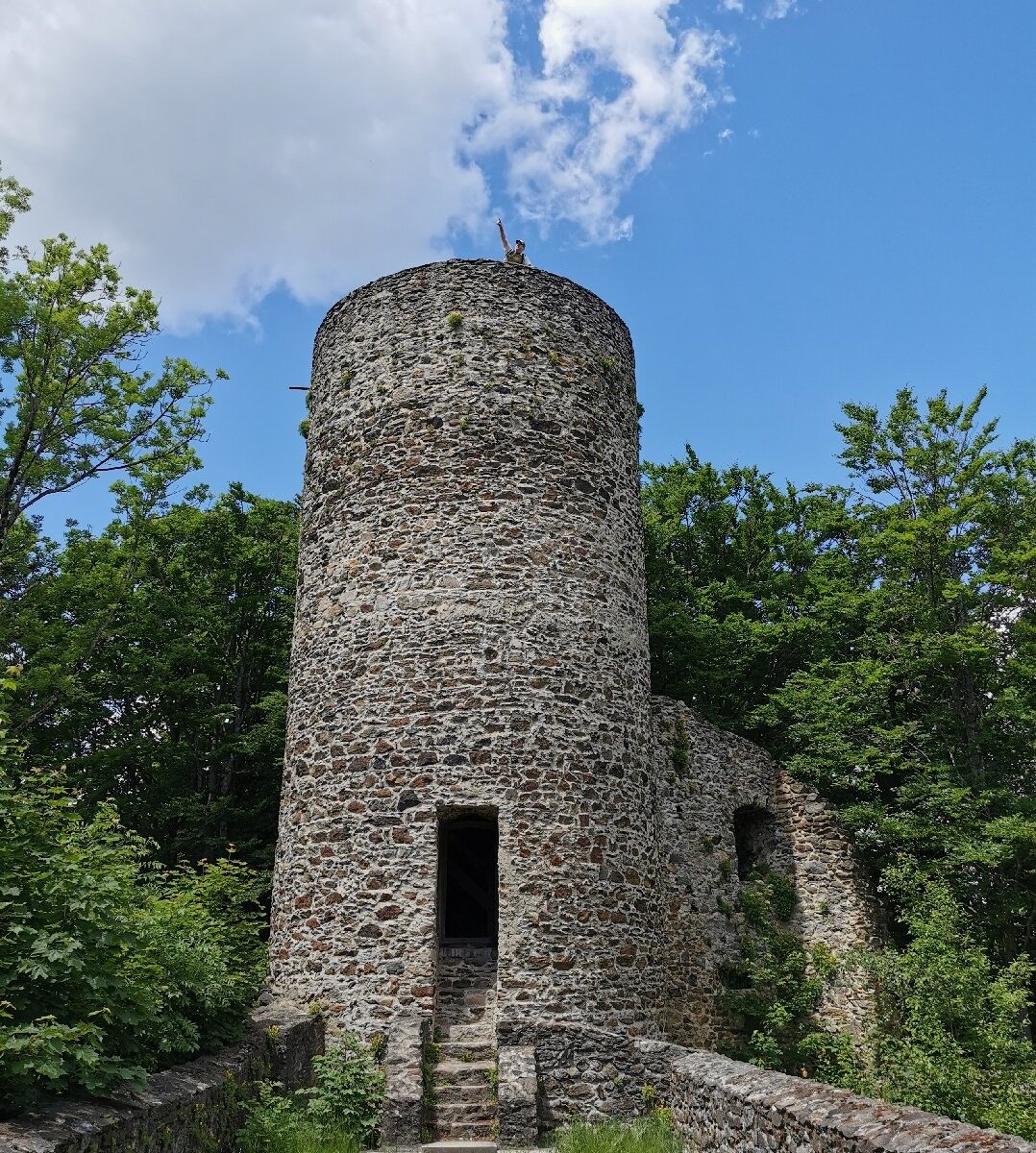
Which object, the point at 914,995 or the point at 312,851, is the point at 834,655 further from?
the point at 312,851

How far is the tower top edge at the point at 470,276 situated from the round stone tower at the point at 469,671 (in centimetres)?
3

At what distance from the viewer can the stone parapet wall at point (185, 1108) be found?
14.6 feet

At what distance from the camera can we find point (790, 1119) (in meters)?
5.93

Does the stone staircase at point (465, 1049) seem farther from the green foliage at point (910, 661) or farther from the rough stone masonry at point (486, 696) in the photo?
the green foliage at point (910, 661)

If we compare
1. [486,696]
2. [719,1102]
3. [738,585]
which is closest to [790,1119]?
[719,1102]

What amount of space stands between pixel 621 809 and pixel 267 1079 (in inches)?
182

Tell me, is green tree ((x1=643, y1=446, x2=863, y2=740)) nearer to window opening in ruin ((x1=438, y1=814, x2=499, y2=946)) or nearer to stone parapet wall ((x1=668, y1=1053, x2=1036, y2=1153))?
window opening in ruin ((x1=438, y1=814, x2=499, y2=946))

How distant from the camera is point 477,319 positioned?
12.4 m

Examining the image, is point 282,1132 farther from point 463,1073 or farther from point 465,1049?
point 465,1049

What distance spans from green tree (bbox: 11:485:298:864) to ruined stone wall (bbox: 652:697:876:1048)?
7.24 m

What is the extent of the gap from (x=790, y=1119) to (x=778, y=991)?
8273 mm

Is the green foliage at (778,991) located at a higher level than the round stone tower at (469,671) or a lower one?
lower

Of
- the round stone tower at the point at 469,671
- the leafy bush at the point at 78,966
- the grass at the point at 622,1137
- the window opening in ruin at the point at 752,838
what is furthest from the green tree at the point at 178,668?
the leafy bush at the point at 78,966

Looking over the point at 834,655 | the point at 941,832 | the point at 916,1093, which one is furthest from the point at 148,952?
the point at 834,655
